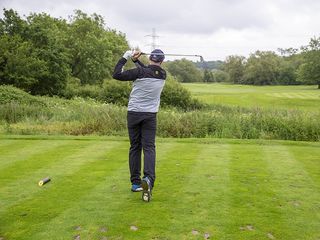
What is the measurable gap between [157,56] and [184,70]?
81968 millimetres

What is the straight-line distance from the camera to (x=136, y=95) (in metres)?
6.39

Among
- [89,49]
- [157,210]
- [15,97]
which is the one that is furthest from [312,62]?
[157,210]

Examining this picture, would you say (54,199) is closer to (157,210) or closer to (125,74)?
(157,210)

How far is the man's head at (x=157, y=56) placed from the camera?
6.33 m

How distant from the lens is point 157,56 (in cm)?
634

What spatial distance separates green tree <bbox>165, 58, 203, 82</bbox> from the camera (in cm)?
8669

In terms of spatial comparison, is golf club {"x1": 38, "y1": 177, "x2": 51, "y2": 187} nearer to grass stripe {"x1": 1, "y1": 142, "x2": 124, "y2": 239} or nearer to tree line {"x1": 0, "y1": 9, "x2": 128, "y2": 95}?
grass stripe {"x1": 1, "y1": 142, "x2": 124, "y2": 239}

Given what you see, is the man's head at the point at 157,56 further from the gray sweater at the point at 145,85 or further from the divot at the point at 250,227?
the divot at the point at 250,227

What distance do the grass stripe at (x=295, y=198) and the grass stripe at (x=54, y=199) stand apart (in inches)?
109

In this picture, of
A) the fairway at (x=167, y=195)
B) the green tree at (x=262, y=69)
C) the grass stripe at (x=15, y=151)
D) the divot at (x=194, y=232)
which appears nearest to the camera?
the divot at (x=194, y=232)

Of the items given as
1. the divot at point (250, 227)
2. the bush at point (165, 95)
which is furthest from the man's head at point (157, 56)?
the bush at point (165, 95)

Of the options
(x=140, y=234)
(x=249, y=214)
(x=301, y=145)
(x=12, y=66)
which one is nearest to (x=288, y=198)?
(x=249, y=214)

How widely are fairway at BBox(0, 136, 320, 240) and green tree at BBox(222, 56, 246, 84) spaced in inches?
3315

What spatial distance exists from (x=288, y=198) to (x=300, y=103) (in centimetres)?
4228
